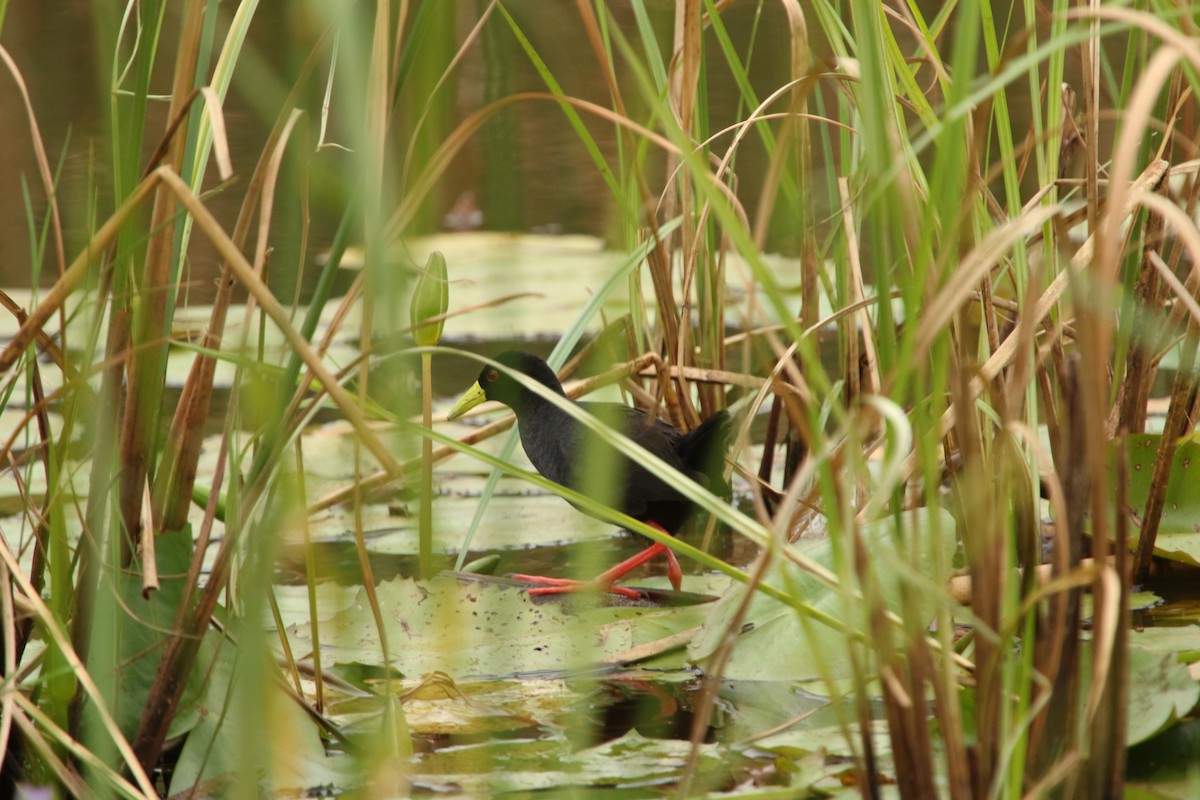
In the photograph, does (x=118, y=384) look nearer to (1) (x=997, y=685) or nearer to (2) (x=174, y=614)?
(2) (x=174, y=614)

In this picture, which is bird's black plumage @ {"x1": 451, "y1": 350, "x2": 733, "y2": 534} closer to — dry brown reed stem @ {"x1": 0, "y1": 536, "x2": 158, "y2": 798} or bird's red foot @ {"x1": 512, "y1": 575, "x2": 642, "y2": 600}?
bird's red foot @ {"x1": 512, "y1": 575, "x2": 642, "y2": 600}

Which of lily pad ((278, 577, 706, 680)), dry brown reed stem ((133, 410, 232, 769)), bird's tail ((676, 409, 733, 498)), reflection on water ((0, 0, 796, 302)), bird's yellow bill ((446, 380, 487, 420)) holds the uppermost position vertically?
reflection on water ((0, 0, 796, 302))

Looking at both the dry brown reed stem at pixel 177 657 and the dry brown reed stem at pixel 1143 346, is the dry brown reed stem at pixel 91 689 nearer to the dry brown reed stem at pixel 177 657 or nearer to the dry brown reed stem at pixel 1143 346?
the dry brown reed stem at pixel 177 657

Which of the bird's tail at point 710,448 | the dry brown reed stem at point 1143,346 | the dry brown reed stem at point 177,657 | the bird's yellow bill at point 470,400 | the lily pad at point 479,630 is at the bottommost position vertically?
the lily pad at point 479,630

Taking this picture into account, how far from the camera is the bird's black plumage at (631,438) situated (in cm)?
246

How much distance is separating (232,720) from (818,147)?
138 inches

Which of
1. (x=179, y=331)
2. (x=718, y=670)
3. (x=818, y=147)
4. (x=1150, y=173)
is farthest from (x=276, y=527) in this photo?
(x=818, y=147)

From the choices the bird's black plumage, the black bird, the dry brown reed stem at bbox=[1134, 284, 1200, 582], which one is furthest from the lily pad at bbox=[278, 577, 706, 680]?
the dry brown reed stem at bbox=[1134, 284, 1200, 582]

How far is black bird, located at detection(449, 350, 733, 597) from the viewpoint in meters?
2.44

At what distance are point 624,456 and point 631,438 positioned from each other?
0.41 ft

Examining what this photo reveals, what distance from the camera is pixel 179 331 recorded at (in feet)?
4.40

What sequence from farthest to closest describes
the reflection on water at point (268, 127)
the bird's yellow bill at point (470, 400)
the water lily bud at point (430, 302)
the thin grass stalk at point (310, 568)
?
1. the reflection on water at point (268, 127)
2. the bird's yellow bill at point (470, 400)
3. the water lily bud at point (430, 302)
4. the thin grass stalk at point (310, 568)

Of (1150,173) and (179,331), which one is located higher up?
(1150,173)

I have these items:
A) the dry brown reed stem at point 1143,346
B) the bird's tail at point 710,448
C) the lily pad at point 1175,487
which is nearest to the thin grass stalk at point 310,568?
the bird's tail at point 710,448
